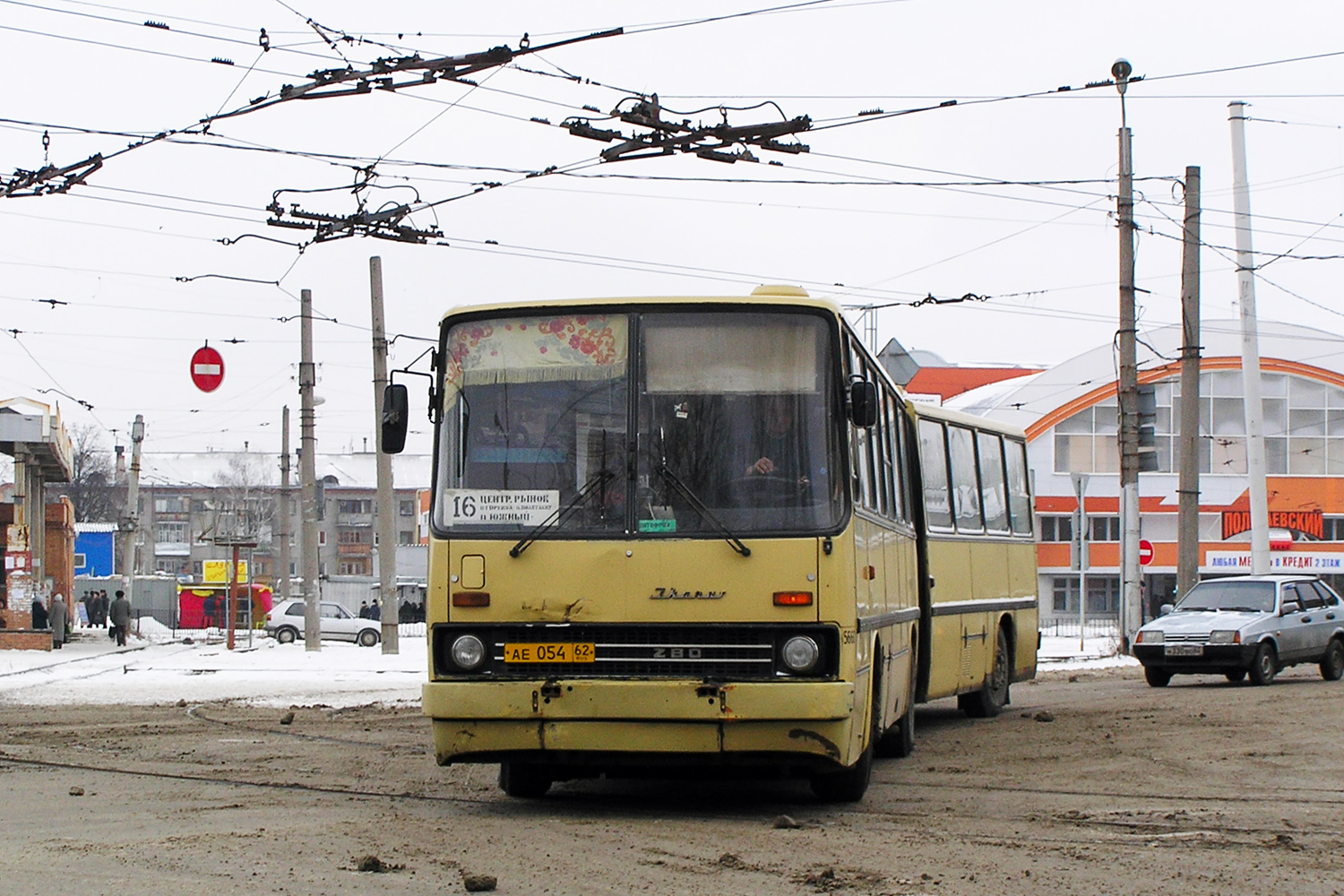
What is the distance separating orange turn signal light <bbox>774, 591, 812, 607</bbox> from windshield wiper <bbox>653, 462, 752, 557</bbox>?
0.27m

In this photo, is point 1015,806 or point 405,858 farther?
point 1015,806

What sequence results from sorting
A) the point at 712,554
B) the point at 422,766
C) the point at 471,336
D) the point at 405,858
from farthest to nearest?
the point at 422,766
the point at 471,336
the point at 712,554
the point at 405,858

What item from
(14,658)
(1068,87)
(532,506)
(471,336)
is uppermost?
(1068,87)

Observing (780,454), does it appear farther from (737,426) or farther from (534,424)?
(534,424)

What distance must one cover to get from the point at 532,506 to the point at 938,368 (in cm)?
7548

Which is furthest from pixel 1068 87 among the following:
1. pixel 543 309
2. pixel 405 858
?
pixel 405 858

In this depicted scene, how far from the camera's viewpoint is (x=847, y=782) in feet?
33.3

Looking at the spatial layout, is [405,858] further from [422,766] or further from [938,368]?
[938,368]

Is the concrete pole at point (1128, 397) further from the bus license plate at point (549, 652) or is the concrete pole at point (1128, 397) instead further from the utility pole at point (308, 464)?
the bus license plate at point (549, 652)

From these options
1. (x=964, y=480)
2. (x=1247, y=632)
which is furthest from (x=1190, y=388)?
(x=964, y=480)

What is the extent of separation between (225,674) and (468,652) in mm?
20832

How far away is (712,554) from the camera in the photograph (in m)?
9.20

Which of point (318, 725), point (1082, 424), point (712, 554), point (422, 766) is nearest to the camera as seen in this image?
point (712, 554)

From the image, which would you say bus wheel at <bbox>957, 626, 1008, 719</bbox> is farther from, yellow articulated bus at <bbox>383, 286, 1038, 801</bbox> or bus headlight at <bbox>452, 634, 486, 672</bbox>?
bus headlight at <bbox>452, 634, 486, 672</bbox>
